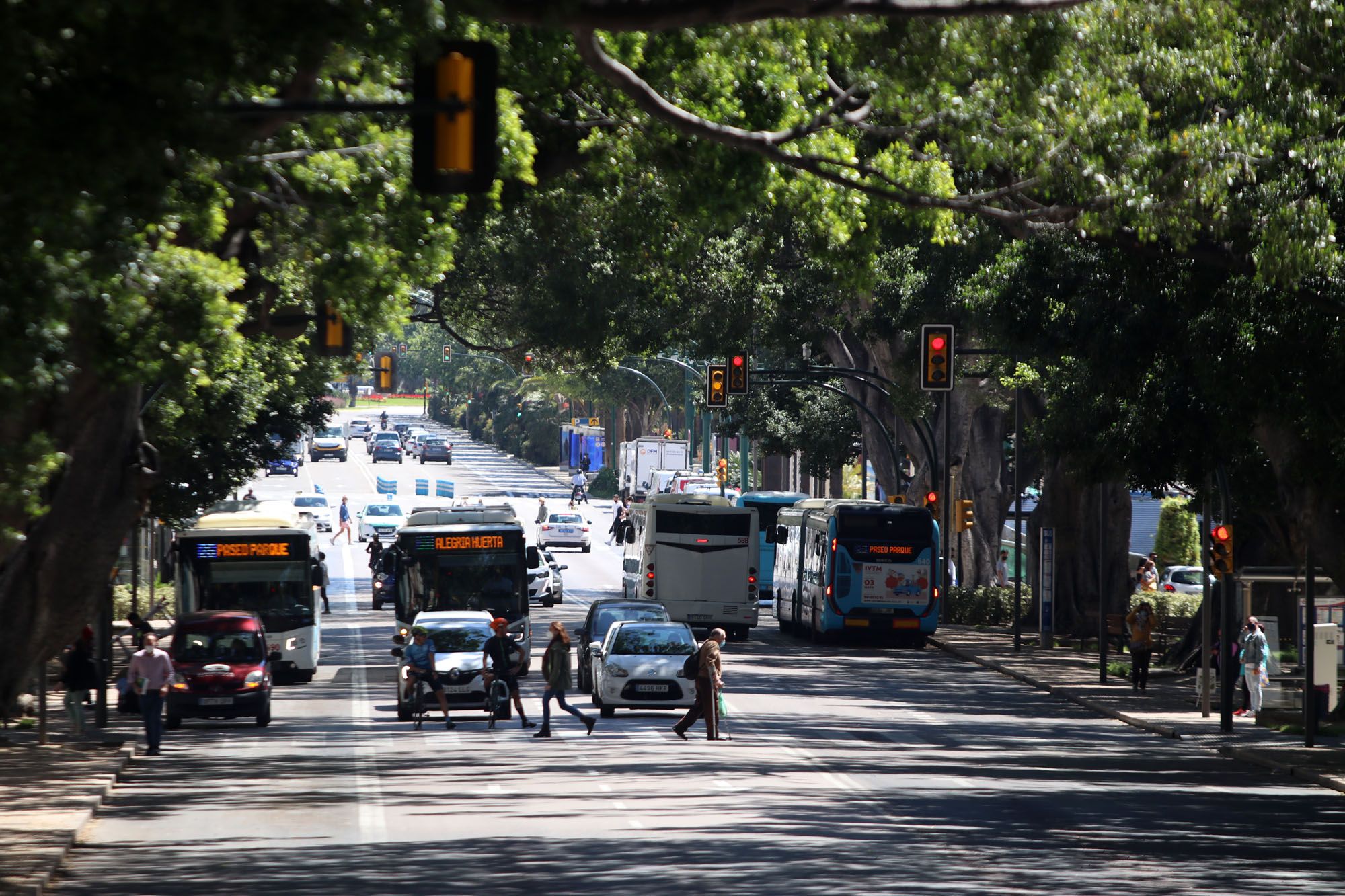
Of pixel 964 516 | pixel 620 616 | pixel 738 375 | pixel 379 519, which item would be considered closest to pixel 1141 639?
pixel 620 616

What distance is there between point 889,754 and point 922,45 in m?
11.4

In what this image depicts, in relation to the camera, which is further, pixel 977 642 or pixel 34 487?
pixel 977 642

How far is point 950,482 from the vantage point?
54375 mm

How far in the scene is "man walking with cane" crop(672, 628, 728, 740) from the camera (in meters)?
24.8

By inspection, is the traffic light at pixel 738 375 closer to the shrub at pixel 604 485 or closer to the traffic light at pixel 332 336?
the traffic light at pixel 332 336

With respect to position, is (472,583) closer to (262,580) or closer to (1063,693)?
(262,580)

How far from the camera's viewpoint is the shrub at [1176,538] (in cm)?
5925

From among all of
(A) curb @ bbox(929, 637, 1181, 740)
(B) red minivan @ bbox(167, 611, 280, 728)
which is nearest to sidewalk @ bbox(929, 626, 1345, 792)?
(A) curb @ bbox(929, 637, 1181, 740)

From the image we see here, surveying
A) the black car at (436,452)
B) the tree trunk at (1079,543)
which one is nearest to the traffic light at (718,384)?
the tree trunk at (1079,543)

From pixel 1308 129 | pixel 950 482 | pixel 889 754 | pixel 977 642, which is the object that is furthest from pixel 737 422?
pixel 1308 129

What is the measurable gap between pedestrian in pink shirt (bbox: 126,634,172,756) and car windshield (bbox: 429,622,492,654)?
5.45m

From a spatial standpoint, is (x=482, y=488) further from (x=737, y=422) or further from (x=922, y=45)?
(x=922, y=45)

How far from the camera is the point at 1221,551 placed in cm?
2828

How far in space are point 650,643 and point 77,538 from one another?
1113 centimetres
